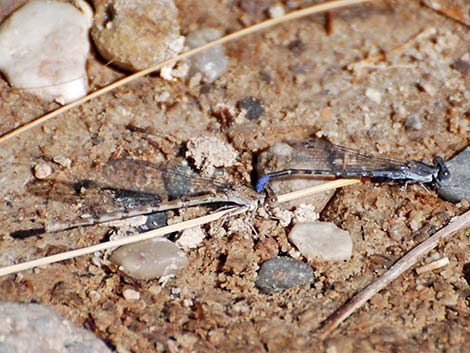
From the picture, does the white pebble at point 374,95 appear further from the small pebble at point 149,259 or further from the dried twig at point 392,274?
the small pebble at point 149,259

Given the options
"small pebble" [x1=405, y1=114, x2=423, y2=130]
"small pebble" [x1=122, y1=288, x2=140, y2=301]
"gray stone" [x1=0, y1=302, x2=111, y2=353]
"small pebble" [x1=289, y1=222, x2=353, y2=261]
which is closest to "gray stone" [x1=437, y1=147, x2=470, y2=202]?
"small pebble" [x1=405, y1=114, x2=423, y2=130]

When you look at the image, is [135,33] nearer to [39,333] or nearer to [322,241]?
[322,241]

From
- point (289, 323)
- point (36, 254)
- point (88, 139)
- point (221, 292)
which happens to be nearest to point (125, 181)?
point (88, 139)

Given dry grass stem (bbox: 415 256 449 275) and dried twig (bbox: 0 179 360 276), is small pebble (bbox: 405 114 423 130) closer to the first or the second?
dried twig (bbox: 0 179 360 276)

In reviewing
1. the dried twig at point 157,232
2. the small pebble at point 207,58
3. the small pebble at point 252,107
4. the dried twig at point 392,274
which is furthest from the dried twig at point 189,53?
the dried twig at point 392,274

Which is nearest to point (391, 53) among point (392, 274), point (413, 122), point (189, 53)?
point (413, 122)
